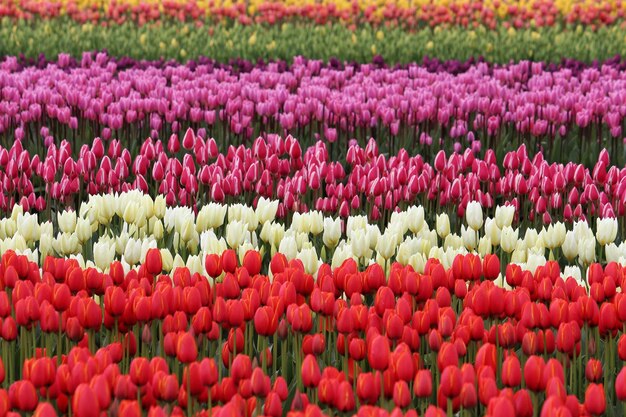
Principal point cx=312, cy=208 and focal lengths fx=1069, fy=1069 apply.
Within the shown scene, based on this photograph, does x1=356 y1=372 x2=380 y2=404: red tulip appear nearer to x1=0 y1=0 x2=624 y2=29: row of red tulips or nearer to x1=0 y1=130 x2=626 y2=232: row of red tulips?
x1=0 y1=130 x2=626 y2=232: row of red tulips

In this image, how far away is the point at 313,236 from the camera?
225 inches

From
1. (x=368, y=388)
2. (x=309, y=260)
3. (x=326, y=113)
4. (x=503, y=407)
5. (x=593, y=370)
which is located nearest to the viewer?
(x=503, y=407)

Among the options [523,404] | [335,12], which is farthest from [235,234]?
[335,12]

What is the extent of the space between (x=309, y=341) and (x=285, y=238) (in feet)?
3.92

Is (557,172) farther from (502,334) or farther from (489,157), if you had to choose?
(502,334)

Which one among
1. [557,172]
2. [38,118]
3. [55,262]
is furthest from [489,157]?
[38,118]

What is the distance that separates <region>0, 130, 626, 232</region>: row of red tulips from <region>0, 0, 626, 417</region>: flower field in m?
0.02

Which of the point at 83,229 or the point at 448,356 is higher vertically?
the point at 448,356

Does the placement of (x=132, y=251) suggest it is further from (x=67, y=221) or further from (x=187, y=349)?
(x=187, y=349)

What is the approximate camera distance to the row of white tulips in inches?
190

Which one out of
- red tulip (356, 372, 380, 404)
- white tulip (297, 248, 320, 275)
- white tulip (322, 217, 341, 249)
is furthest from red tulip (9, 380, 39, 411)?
white tulip (322, 217, 341, 249)

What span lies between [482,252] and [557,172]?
137 centimetres

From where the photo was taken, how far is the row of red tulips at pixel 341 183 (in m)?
6.34

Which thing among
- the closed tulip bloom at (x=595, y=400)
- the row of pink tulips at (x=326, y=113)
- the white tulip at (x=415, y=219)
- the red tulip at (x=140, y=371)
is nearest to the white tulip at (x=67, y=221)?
the white tulip at (x=415, y=219)
